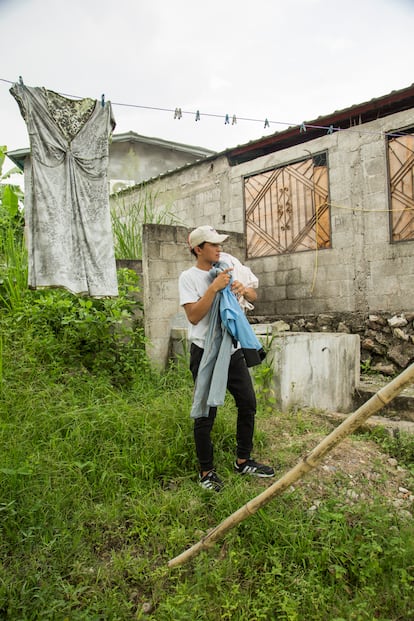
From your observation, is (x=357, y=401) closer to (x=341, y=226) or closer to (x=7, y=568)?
(x=341, y=226)

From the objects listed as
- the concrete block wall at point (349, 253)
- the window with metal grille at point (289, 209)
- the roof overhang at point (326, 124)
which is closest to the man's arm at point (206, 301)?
the concrete block wall at point (349, 253)

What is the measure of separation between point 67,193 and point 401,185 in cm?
413

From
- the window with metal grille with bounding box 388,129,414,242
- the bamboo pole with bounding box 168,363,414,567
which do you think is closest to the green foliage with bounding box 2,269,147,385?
the bamboo pole with bounding box 168,363,414,567

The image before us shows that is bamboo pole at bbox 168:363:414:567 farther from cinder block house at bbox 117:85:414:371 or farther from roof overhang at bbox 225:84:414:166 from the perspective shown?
roof overhang at bbox 225:84:414:166

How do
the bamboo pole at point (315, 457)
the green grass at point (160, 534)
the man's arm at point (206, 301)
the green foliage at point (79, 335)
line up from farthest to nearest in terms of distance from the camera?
the green foliage at point (79, 335), the man's arm at point (206, 301), the green grass at point (160, 534), the bamboo pole at point (315, 457)

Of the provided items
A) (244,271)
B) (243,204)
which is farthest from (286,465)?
(243,204)

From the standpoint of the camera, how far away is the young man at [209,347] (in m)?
2.92

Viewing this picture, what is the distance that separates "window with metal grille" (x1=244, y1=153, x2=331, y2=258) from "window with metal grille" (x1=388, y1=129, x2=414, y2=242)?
91 cm

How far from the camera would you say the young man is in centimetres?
292

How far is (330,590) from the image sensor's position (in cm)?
226

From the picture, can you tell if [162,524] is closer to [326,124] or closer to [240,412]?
[240,412]

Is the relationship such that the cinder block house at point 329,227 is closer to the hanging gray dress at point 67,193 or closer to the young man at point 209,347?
the hanging gray dress at point 67,193

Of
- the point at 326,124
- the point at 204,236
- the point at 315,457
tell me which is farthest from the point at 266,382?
the point at 326,124

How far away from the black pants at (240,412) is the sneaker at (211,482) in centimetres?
4
